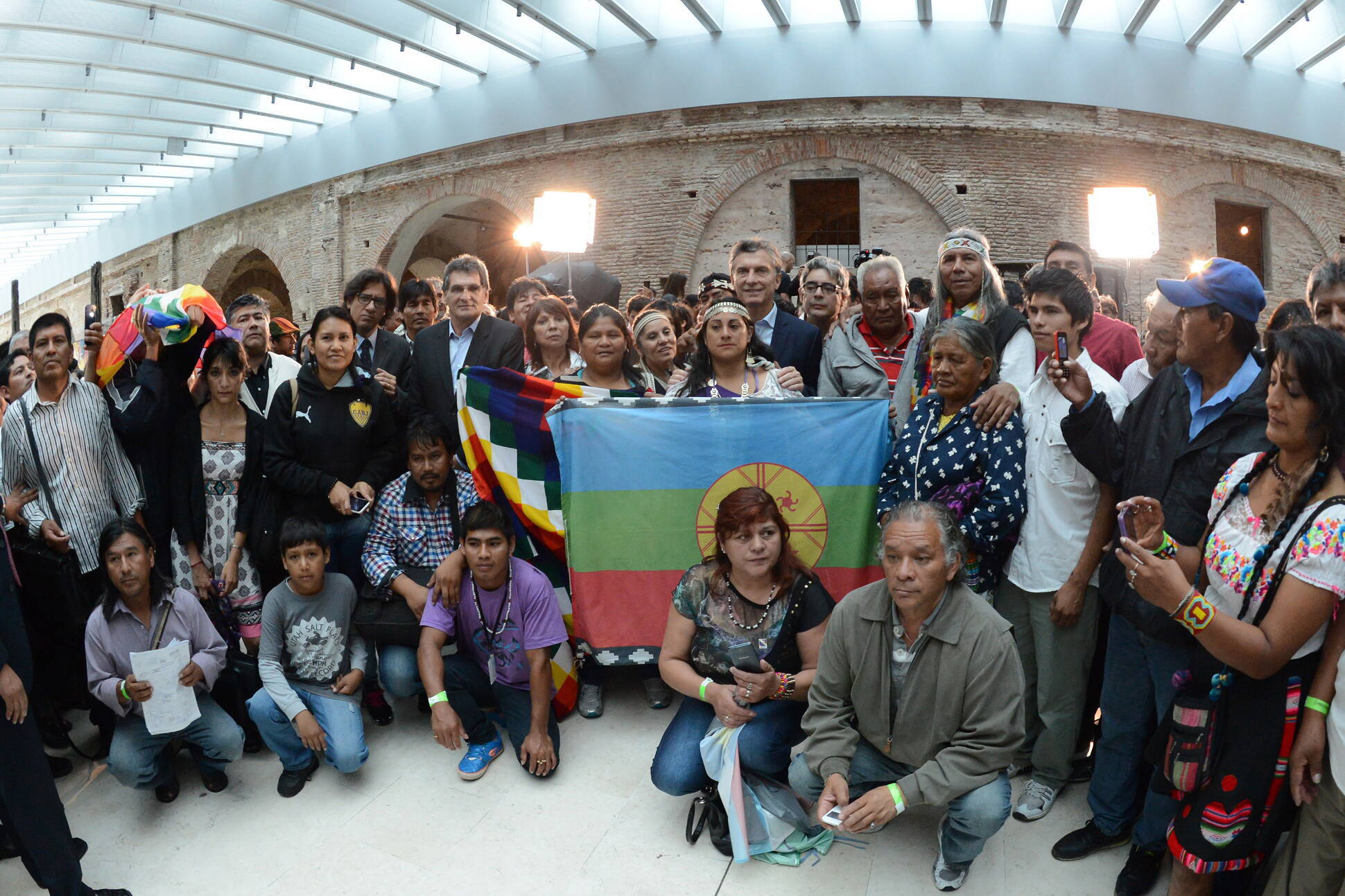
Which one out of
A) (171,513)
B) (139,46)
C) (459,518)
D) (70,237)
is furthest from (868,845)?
(70,237)

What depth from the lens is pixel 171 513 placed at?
391 cm

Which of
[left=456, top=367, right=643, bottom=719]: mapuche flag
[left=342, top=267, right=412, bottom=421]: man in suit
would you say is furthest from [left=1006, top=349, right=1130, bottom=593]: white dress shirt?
[left=342, top=267, right=412, bottom=421]: man in suit

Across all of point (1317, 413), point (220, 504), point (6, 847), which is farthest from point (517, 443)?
point (1317, 413)

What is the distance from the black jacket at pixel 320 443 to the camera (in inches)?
152

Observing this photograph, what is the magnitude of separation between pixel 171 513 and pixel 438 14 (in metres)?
8.42

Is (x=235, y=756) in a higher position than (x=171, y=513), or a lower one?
lower

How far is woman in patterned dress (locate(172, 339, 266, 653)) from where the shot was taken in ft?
12.7

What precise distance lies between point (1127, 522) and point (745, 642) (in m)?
1.35

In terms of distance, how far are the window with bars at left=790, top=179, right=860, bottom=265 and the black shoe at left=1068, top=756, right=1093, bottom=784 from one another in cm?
978

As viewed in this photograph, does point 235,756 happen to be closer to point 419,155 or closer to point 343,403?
point 343,403

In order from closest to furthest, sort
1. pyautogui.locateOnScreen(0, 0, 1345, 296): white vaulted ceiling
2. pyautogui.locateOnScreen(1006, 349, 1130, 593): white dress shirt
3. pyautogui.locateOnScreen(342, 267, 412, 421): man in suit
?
pyautogui.locateOnScreen(1006, 349, 1130, 593): white dress shirt
pyautogui.locateOnScreen(342, 267, 412, 421): man in suit
pyautogui.locateOnScreen(0, 0, 1345, 296): white vaulted ceiling

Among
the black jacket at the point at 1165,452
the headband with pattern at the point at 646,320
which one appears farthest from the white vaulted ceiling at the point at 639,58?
the black jacket at the point at 1165,452

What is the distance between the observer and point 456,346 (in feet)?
14.9

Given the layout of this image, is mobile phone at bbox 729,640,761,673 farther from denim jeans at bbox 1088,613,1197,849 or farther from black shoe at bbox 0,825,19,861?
black shoe at bbox 0,825,19,861
